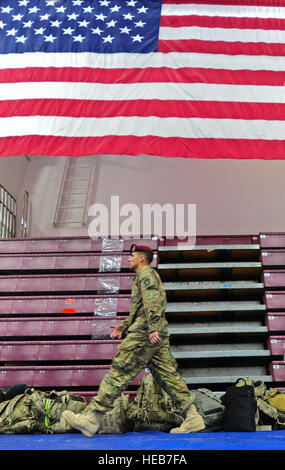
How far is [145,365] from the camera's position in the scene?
4.89 m

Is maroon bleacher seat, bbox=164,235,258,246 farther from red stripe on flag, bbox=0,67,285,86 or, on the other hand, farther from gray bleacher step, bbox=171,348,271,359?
red stripe on flag, bbox=0,67,285,86

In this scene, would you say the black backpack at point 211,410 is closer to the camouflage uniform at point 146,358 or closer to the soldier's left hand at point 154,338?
the camouflage uniform at point 146,358

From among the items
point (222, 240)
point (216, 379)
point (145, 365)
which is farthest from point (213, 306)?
point (145, 365)

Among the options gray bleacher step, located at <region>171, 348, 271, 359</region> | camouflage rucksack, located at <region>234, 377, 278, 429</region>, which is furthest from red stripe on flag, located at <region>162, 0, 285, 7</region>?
camouflage rucksack, located at <region>234, 377, 278, 429</region>

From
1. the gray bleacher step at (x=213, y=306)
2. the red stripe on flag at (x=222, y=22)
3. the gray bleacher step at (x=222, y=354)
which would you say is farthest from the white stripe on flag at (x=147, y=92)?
the gray bleacher step at (x=222, y=354)

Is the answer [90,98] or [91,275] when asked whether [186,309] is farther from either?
[90,98]

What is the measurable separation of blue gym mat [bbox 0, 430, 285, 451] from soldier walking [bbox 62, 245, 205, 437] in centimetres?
19

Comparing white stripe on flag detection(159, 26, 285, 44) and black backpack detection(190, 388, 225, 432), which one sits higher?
white stripe on flag detection(159, 26, 285, 44)

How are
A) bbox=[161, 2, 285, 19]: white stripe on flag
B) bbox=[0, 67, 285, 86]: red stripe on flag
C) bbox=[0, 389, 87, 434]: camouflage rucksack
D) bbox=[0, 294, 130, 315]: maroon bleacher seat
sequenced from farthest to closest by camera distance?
bbox=[0, 294, 130, 315]: maroon bleacher seat < bbox=[161, 2, 285, 19]: white stripe on flag < bbox=[0, 67, 285, 86]: red stripe on flag < bbox=[0, 389, 87, 434]: camouflage rucksack

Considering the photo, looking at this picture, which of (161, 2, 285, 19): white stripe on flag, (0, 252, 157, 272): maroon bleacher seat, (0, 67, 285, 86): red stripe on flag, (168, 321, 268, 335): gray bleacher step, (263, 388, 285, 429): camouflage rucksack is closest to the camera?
(263, 388, 285, 429): camouflage rucksack

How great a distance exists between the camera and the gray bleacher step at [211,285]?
26.8 feet

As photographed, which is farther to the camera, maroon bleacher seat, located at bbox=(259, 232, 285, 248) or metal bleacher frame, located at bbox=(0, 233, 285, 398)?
maroon bleacher seat, located at bbox=(259, 232, 285, 248)

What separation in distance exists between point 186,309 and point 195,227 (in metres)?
3.17

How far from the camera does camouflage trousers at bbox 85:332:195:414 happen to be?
4.62 m
